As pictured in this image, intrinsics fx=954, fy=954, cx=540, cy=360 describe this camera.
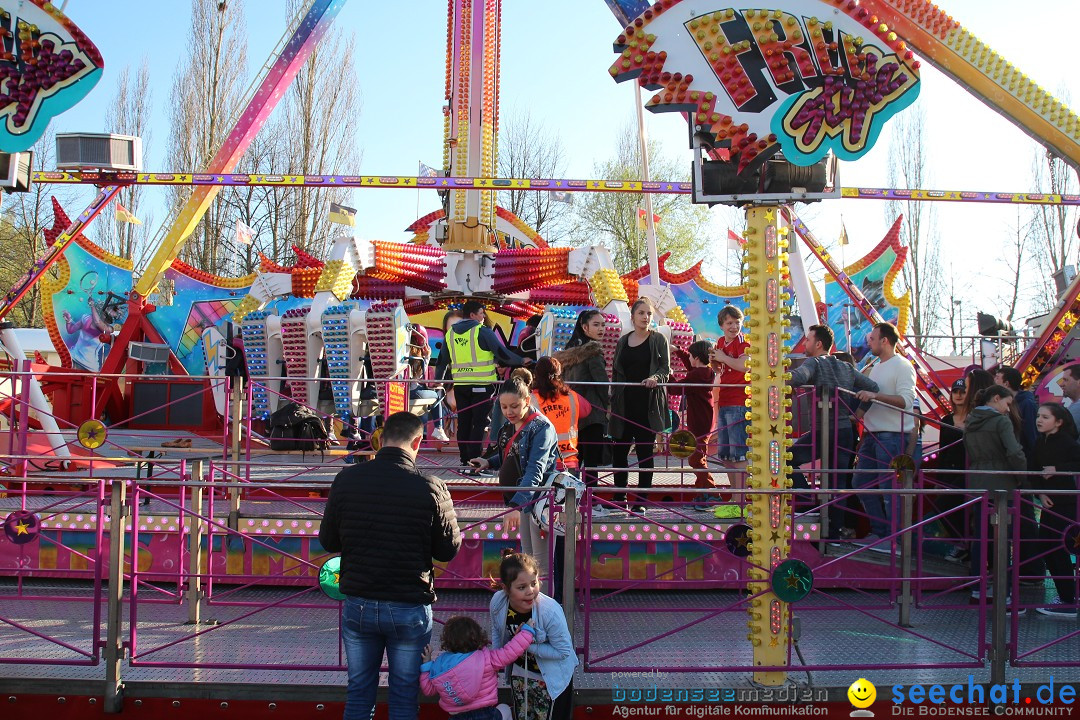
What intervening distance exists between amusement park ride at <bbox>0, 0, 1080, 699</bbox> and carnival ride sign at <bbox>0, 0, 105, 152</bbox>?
0.04ft

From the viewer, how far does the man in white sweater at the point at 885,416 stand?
706 cm

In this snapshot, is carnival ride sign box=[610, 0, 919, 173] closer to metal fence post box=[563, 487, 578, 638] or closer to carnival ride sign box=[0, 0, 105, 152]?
metal fence post box=[563, 487, 578, 638]

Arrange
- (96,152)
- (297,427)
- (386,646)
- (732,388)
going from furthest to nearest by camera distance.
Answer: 1. (297,427)
2. (96,152)
3. (732,388)
4. (386,646)

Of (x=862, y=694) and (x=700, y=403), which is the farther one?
(x=700, y=403)

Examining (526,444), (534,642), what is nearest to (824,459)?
(526,444)

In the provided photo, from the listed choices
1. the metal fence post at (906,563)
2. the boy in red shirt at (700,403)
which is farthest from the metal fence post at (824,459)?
the boy in red shirt at (700,403)

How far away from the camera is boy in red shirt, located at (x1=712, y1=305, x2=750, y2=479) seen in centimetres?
772

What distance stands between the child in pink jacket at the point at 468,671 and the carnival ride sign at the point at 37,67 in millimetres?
3732

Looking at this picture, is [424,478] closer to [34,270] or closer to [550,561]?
[550,561]

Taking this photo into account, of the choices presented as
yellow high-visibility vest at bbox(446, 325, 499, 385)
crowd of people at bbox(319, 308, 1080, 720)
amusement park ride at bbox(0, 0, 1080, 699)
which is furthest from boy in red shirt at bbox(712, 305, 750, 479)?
yellow high-visibility vest at bbox(446, 325, 499, 385)

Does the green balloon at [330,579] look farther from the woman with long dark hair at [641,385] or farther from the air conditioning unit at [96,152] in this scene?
the air conditioning unit at [96,152]

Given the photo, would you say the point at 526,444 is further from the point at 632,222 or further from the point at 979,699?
the point at 632,222

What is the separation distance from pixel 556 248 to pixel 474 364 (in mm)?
4625

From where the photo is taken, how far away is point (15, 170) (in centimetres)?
558
